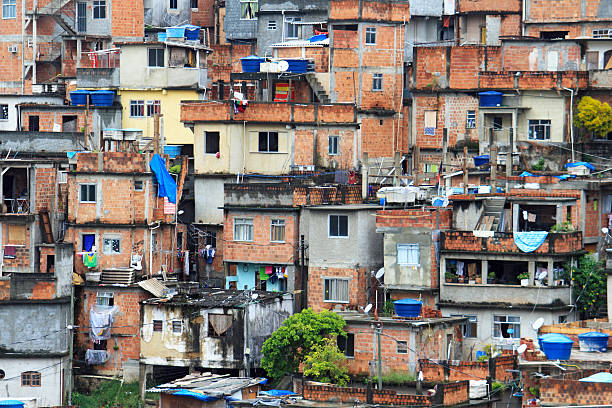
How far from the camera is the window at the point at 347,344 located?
5291 cm

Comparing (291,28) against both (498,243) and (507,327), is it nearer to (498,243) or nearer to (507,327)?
(498,243)

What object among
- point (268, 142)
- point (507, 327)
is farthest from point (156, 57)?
point (507, 327)

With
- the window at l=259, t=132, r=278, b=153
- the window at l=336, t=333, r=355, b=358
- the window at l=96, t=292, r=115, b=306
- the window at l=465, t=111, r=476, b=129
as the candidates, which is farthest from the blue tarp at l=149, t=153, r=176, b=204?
the window at l=465, t=111, r=476, b=129

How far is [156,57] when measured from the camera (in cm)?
6856

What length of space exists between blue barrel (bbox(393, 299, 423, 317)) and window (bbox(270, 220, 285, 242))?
7472 mm

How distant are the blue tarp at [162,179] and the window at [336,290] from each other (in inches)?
289

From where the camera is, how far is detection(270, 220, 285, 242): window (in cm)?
5897

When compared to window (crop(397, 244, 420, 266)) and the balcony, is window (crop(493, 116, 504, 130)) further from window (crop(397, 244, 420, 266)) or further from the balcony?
window (crop(397, 244, 420, 266))

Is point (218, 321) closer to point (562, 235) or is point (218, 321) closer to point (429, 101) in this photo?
point (562, 235)

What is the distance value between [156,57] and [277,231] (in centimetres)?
1293

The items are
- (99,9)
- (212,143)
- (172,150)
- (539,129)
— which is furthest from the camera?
(99,9)

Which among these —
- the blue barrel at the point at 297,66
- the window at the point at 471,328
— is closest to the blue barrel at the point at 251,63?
the blue barrel at the point at 297,66

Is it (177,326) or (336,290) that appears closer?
(177,326)

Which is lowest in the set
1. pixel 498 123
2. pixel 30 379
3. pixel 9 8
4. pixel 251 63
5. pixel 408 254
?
pixel 30 379
